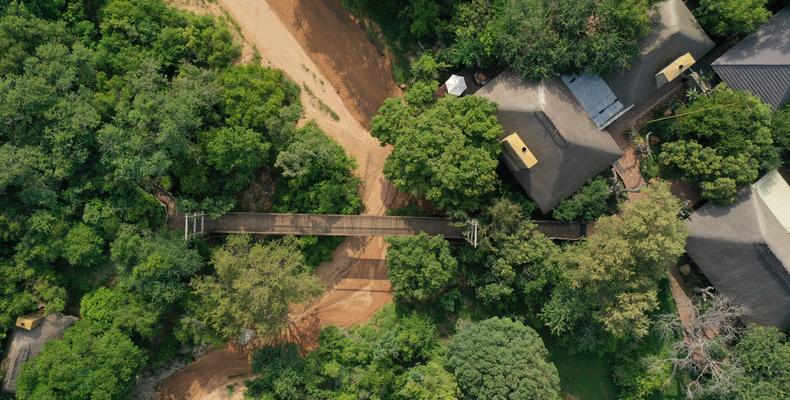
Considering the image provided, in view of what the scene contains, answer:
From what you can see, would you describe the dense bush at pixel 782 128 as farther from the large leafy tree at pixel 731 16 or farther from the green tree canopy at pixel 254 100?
the green tree canopy at pixel 254 100

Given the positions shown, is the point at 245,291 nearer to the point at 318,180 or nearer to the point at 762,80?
the point at 318,180

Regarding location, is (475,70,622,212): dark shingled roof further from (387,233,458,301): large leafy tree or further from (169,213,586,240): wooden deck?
(387,233,458,301): large leafy tree

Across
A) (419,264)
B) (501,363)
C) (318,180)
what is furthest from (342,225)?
(501,363)

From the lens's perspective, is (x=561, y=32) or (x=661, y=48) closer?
(x=561, y=32)

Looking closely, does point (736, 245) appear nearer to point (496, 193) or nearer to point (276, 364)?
point (496, 193)

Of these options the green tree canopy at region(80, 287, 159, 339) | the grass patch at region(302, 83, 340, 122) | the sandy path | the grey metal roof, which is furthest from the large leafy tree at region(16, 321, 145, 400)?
the grey metal roof

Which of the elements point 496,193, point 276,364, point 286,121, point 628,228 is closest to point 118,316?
point 276,364
